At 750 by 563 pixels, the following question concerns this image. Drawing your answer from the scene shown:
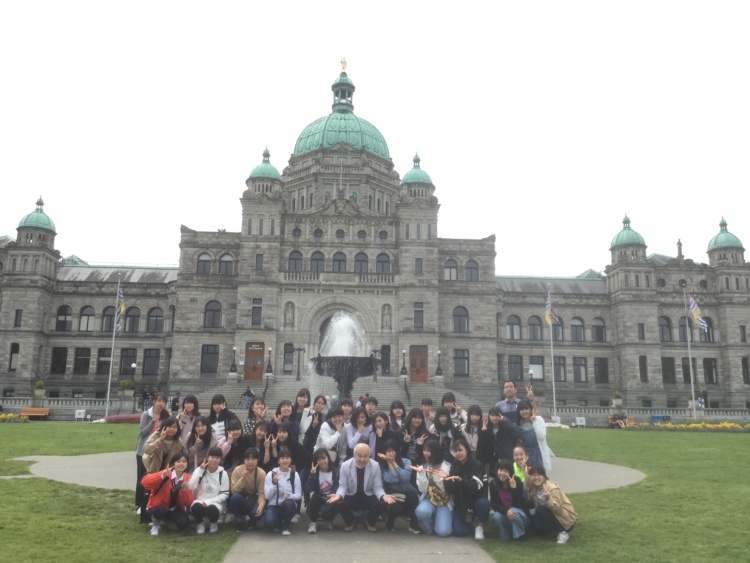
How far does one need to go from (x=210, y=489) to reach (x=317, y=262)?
4305 centimetres

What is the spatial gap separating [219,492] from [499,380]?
5083 cm

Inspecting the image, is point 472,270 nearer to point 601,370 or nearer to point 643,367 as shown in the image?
point 601,370

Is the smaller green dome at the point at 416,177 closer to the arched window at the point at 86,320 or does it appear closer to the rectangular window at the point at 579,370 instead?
the rectangular window at the point at 579,370

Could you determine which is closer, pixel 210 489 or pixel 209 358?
pixel 210 489

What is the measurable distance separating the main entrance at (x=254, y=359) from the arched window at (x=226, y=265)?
25.8 feet

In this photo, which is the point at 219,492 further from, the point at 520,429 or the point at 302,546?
the point at 520,429

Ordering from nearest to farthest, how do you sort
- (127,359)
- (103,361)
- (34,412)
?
(34,412)
(103,361)
(127,359)

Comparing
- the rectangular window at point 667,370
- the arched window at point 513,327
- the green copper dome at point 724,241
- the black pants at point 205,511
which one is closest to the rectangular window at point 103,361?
the arched window at point 513,327

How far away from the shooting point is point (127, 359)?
188ft

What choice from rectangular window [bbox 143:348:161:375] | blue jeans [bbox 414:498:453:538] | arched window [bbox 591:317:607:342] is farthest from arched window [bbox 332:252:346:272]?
blue jeans [bbox 414:498:453:538]

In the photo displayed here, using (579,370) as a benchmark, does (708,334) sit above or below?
above

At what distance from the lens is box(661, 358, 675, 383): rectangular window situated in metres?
57.5

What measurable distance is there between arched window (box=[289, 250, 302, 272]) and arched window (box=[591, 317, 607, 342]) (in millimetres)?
28770

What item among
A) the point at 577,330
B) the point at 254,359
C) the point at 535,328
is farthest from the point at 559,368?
the point at 254,359
